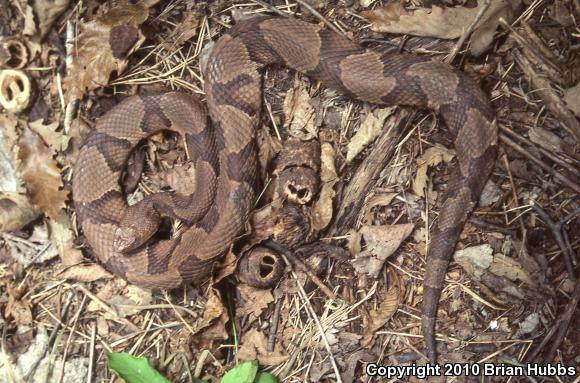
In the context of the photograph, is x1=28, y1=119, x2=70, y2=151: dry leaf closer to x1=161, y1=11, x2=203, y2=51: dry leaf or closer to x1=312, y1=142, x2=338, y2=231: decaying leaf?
x1=161, y1=11, x2=203, y2=51: dry leaf

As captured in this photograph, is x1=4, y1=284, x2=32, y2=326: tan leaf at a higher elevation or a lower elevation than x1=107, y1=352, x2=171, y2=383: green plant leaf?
lower

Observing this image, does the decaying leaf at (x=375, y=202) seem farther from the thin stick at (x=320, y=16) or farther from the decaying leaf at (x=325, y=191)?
the thin stick at (x=320, y=16)

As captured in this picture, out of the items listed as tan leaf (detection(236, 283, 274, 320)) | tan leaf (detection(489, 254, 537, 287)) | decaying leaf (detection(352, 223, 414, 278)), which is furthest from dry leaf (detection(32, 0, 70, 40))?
tan leaf (detection(489, 254, 537, 287))

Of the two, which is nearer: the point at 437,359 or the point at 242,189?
the point at 437,359

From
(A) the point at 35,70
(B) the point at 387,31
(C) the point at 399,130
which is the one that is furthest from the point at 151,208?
(B) the point at 387,31

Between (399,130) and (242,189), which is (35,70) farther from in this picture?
(399,130)

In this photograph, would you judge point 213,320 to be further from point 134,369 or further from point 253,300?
point 134,369

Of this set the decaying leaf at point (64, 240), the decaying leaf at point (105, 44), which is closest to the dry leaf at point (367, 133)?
the decaying leaf at point (105, 44)
